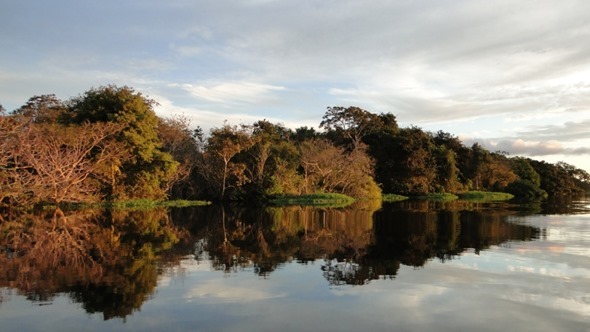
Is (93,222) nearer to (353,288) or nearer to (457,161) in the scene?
(353,288)

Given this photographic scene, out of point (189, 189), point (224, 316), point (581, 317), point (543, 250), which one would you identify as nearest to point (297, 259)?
point (224, 316)

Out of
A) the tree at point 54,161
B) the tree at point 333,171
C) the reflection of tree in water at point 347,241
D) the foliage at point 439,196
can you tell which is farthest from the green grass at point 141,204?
the foliage at point 439,196

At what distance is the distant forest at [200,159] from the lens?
26.7 meters

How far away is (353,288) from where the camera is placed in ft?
32.6

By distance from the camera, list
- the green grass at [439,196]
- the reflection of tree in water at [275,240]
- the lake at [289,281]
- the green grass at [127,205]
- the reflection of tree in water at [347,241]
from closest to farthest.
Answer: the lake at [289,281], the reflection of tree in water at [347,241], the reflection of tree in water at [275,240], the green grass at [127,205], the green grass at [439,196]

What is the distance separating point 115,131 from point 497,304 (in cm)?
2875

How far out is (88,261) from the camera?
40.7 ft

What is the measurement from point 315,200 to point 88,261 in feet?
103

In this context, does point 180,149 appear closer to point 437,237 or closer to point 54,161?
point 54,161

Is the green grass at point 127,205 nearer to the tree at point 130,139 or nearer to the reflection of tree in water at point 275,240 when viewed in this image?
the tree at point 130,139

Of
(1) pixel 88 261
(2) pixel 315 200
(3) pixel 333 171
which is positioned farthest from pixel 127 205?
(3) pixel 333 171

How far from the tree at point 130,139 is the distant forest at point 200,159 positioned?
78 millimetres

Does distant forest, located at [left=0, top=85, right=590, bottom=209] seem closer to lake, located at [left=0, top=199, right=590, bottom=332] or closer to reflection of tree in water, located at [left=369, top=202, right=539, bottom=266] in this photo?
lake, located at [left=0, top=199, right=590, bottom=332]

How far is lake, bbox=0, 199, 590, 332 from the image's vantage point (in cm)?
772
